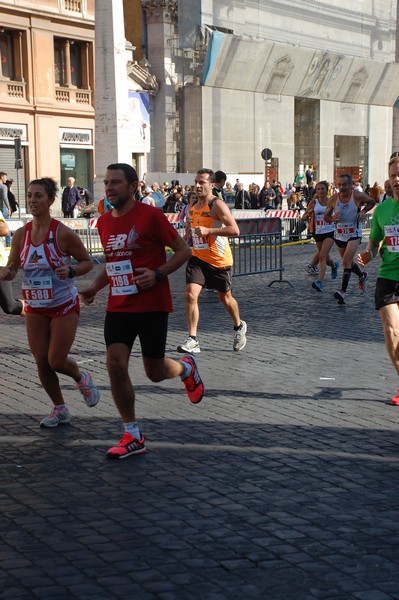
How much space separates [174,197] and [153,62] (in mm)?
16503

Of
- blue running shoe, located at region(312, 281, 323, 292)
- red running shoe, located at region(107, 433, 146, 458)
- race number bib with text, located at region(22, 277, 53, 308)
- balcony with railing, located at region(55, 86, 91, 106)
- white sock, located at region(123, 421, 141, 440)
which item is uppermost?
balcony with railing, located at region(55, 86, 91, 106)

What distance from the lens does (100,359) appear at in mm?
9781

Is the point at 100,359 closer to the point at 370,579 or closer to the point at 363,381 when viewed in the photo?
the point at 363,381

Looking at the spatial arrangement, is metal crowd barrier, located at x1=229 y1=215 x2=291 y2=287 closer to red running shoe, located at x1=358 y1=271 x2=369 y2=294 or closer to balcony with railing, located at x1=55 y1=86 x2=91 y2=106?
red running shoe, located at x1=358 y1=271 x2=369 y2=294

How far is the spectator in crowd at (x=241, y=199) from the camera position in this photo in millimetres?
33906

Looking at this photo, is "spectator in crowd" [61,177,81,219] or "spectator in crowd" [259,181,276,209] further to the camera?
"spectator in crowd" [259,181,276,209]

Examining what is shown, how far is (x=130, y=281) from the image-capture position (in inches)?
239

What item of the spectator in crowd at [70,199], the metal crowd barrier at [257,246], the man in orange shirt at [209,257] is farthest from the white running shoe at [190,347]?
the spectator in crowd at [70,199]

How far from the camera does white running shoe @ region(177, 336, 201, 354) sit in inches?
386

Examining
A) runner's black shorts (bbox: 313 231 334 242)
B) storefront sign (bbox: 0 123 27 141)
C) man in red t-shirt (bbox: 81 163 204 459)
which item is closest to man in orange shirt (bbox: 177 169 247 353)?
man in red t-shirt (bbox: 81 163 204 459)

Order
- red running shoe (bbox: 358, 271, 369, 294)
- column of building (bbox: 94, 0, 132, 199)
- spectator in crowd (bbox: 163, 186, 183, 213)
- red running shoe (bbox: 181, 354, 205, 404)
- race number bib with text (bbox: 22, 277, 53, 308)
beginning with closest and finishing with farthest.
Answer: race number bib with text (bbox: 22, 277, 53, 308) → red running shoe (bbox: 181, 354, 205, 404) → red running shoe (bbox: 358, 271, 369, 294) → column of building (bbox: 94, 0, 132, 199) → spectator in crowd (bbox: 163, 186, 183, 213)

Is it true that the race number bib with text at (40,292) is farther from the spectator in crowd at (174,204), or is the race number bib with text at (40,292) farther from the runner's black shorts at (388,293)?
the spectator in crowd at (174,204)

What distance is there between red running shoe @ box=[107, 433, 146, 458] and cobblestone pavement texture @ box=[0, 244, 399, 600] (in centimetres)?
8

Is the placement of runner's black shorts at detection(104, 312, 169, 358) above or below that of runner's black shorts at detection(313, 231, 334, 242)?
above
